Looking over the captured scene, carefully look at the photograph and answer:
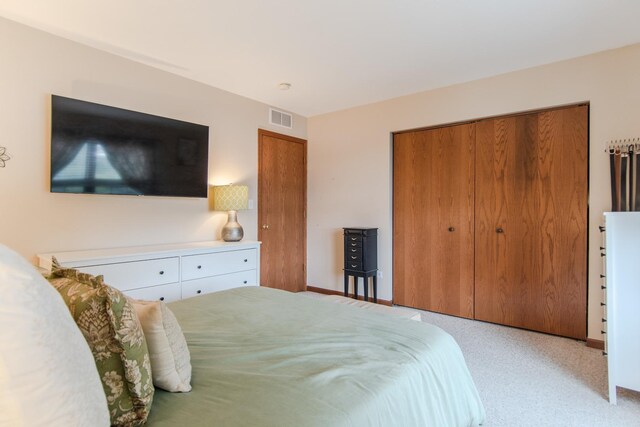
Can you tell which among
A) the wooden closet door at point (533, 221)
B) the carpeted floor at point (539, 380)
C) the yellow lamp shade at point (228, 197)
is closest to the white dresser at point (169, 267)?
the yellow lamp shade at point (228, 197)

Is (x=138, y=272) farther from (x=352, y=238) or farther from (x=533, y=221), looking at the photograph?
(x=533, y=221)

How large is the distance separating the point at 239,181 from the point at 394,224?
6.48 feet

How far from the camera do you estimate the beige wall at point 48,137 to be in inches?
95.7

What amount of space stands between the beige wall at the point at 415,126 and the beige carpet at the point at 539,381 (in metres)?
0.47

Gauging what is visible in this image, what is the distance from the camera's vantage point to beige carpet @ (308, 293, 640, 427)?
1920 mm

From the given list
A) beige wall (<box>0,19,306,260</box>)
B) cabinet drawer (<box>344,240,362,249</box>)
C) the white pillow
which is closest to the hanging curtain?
cabinet drawer (<box>344,240,362,249</box>)

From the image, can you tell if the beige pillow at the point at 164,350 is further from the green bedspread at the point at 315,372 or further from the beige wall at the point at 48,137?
the beige wall at the point at 48,137

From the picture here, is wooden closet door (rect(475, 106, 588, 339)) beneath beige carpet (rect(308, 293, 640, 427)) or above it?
above

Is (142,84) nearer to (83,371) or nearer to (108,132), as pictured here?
(108,132)

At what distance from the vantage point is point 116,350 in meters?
0.84

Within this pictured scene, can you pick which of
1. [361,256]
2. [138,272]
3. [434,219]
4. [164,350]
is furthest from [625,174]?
[138,272]

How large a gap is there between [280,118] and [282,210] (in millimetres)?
1247

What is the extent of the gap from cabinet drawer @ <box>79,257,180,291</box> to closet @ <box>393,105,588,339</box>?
256cm

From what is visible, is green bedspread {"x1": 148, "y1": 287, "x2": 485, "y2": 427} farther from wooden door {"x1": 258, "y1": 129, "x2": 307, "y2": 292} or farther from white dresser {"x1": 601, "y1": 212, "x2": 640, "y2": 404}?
wooden door {"x1": 258, "y1": 129, "x2": 307, "y2": 292}
